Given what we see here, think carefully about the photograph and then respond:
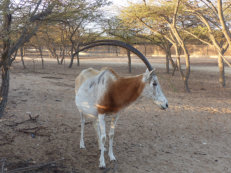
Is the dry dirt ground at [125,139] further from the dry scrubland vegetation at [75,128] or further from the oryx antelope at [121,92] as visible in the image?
the oryx antelope at [121,92]

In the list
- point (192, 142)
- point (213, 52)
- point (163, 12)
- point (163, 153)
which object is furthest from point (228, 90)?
point (213, 52)

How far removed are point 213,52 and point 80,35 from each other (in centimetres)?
2630

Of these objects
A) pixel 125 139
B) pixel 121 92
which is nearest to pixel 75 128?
pixel 125 139

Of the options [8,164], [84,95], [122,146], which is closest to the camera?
[8,164]

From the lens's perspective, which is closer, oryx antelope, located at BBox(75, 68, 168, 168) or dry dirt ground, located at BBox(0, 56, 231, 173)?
oryx antelope, located at BBox(75, 68, 168, 168)

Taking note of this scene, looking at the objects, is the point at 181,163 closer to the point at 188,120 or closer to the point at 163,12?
the point at 188,120

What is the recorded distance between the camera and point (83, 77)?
4598 mm

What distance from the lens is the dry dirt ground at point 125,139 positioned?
409 cm

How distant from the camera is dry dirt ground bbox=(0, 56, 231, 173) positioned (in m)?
4.09

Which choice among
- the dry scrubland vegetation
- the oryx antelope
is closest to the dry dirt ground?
the dry scrubland vegetation

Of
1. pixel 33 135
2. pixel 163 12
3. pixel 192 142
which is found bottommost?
pixel 192 142

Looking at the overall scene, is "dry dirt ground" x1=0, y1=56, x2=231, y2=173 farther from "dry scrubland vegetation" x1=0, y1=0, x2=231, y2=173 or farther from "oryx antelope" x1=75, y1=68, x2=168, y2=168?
"oryx antelope" x1=75, y1=68, x2=168, y2=168

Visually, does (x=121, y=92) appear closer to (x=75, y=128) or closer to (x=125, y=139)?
(x=125, y=139)

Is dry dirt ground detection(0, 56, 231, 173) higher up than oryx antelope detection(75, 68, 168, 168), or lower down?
lower down
